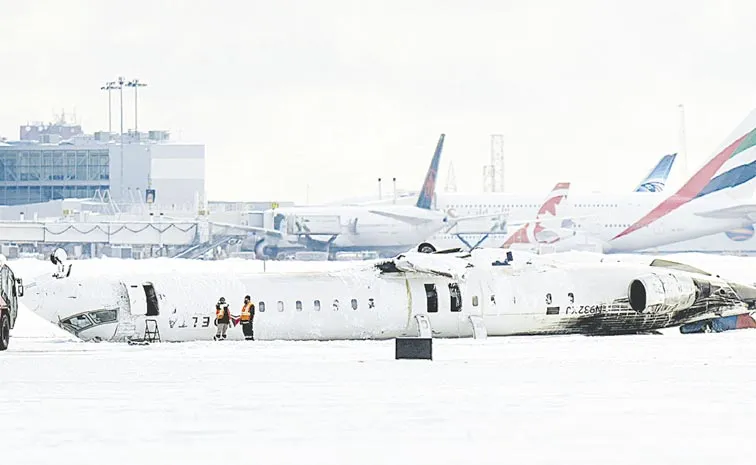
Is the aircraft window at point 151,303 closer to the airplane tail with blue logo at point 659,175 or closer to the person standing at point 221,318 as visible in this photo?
the person standing at point 221,318

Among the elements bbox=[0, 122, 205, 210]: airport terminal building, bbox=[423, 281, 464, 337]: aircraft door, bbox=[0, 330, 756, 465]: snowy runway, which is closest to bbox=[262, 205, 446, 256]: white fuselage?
bbox=[0, 122, 205, 210]: airport terminal building

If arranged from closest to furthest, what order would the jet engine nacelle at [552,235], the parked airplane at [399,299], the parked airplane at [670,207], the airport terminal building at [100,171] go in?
the parked airplane at [399,299] → the parked airplane at [670,207] → the jet engine nacelle at [552,235] → the airport terminal building at [100,171]

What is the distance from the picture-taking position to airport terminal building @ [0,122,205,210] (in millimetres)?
124125

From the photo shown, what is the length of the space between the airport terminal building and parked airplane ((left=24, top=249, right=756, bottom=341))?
89.2 metres

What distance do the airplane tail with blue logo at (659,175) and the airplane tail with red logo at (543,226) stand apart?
19.4 metres

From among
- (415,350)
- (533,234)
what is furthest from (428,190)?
(415,350)

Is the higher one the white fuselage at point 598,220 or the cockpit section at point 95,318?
the white fuselage at point 598,220

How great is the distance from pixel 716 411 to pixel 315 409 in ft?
17.9

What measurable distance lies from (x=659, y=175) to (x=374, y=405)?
311 feet

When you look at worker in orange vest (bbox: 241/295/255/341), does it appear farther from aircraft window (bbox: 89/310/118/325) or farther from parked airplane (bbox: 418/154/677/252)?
parked airplane (bbox: 418/154/677/252)

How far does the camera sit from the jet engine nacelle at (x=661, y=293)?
35.4 meters

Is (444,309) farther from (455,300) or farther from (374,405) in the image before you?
(374,405)

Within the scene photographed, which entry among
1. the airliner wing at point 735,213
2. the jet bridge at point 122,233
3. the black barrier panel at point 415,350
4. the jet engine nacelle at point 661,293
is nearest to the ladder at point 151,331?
the black barrier panel at point 415,350

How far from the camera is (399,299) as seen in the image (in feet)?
110
